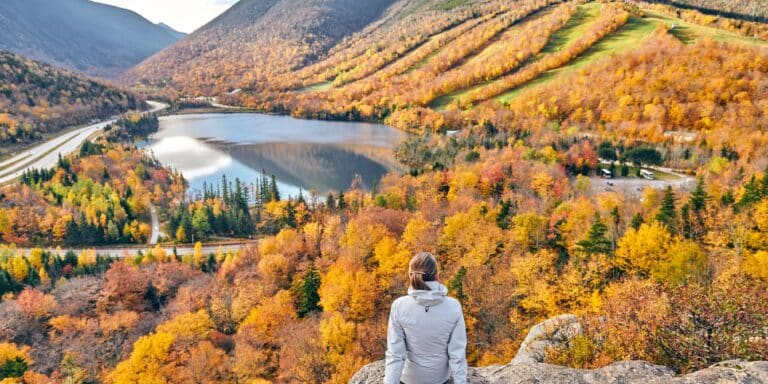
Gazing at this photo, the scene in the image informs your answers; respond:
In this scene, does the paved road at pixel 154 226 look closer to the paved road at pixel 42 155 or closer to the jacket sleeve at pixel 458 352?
the paved road at pixel 42 155

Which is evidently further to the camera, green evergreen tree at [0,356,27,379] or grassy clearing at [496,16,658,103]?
grassy clearing at [496,16,658,103]

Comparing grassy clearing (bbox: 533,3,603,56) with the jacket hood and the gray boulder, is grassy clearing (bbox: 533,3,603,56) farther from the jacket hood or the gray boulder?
the jacket hood

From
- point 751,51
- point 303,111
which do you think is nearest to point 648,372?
point 751,51

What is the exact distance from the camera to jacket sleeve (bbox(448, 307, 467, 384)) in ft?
18.0

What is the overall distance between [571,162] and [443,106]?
75333 mm

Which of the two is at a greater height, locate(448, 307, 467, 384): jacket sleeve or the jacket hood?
the jacket hood

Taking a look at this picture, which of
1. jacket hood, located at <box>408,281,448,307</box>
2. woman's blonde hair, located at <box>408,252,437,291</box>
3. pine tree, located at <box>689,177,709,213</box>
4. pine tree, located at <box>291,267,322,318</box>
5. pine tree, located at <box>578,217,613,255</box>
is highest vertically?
woman's blonde hair, located at <box>408,252,437,291</box>

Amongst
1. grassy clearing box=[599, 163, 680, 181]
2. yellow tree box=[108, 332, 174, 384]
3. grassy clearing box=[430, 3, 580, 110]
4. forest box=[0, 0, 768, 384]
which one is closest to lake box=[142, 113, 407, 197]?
forest box=[0, 0, 768, 384]

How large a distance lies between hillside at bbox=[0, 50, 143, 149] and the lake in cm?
2801

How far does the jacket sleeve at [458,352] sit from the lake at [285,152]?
82.4 m

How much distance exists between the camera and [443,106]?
150625 mm

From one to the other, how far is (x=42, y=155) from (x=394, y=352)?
450 ft

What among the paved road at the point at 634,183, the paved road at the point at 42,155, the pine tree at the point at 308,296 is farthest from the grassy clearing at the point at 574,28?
the paved road at the point at 42,155

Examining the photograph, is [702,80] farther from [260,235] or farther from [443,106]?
[260,235]
